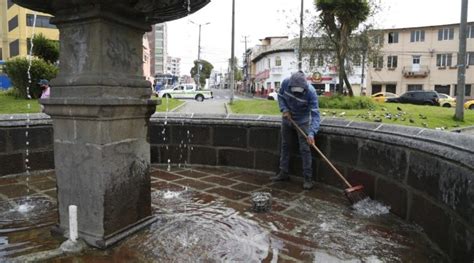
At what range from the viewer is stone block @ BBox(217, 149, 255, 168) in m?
5.99

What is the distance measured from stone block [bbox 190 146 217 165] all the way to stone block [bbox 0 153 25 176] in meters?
2.50

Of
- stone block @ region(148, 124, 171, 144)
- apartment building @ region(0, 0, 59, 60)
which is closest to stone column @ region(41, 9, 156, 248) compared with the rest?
stone block @ region(148, 124, 171, 144)

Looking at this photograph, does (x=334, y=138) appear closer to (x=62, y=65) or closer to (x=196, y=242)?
(x=196, y=242)

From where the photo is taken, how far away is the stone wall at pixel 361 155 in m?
2.86

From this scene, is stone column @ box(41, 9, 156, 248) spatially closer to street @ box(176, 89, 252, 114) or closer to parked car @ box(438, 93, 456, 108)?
street @ box(176, 89, 252, 114)

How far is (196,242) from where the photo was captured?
318cm

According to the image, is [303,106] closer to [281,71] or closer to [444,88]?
[444,88]

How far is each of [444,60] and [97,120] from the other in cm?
5033

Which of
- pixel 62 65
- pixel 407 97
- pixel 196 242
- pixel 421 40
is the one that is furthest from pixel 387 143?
pixel 421 40

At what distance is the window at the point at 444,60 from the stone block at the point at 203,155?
47081mm

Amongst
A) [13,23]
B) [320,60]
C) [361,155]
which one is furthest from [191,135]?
[13,23]

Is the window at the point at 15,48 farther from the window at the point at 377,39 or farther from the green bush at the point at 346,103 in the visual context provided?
the green bush at the point at 346,103

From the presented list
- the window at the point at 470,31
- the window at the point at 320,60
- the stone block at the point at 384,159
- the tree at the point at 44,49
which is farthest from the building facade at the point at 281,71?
the stone block at the point at 384,159

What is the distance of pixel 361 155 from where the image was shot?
181 inches
